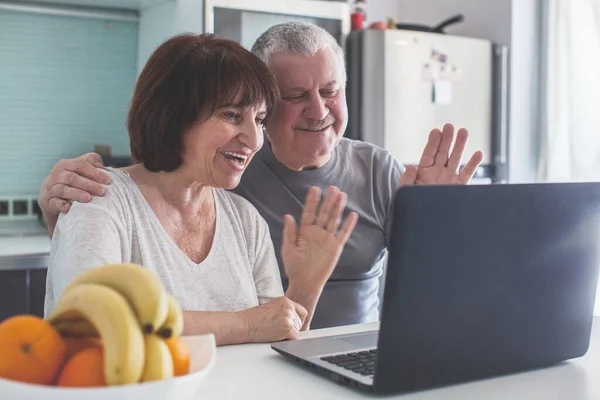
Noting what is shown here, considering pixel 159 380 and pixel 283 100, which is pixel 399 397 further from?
pixel 283 100

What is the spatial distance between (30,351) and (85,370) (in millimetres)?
58

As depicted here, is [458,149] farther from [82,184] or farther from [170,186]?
[82,184]

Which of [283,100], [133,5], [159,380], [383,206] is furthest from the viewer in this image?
[133,5]

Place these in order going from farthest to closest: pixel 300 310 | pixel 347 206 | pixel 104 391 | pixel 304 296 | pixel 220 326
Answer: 1. pixel 347 206
2. pixel 304 296
3. pixel 300 310
4. pixel 220 326
5. pixel 104 391

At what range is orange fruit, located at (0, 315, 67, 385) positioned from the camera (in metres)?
0.65

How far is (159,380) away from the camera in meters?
0.64

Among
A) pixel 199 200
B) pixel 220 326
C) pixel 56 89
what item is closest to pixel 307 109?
pixel 199 200

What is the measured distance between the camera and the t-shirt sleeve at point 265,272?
1495mm

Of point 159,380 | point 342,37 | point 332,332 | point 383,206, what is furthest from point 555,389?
point 342,37

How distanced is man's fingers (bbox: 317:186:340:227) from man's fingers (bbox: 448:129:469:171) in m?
0.39

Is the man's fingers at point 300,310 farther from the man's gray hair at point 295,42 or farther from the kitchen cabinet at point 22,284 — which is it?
the kitchen cabinet at point 22,284

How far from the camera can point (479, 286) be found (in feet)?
2.90

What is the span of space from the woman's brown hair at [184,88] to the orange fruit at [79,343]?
75 cm

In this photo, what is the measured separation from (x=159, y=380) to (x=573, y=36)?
3185 millimetres
